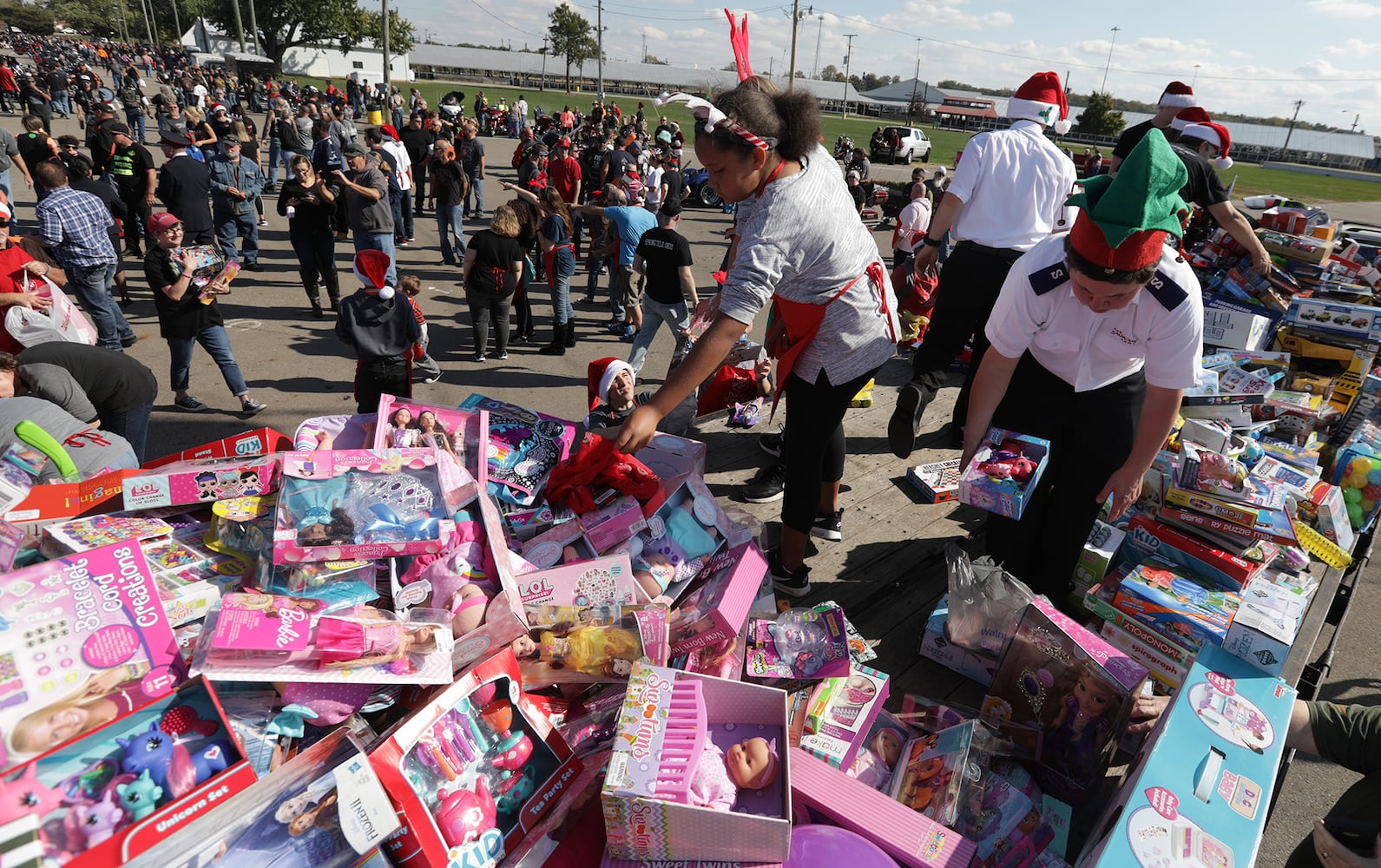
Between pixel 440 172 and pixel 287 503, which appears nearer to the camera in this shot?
pixel 287 503

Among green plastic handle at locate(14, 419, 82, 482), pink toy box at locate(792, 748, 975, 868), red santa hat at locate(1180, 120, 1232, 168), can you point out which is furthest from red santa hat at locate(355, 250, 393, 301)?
red santa hat at locate(1180, 120, 1232, 168)

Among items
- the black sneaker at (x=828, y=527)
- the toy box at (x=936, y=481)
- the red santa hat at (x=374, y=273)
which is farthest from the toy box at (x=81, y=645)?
the toy box at (x=936, y=481)

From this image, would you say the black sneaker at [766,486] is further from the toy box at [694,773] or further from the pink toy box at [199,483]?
the pink toy box at [199,483]

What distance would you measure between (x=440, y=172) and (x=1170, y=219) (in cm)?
917

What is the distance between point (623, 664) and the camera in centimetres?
235

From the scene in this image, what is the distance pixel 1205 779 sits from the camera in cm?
186

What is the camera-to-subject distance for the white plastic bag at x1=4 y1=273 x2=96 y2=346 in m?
3.93

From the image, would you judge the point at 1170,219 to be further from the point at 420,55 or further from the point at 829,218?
the point at 420,55

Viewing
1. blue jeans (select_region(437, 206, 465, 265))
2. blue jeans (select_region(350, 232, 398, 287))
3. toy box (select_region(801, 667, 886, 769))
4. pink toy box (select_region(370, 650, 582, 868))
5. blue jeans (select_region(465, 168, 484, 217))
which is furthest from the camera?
blue jeans (select_region(465, 168, 484, 217))

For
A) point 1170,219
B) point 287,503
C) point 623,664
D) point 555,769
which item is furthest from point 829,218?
point 287,503

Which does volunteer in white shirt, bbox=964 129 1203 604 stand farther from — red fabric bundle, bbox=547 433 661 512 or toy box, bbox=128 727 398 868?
toy box, bbox=128 727 398 868

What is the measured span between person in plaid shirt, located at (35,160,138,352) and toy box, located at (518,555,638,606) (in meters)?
5.57

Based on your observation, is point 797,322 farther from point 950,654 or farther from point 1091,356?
point 950,654

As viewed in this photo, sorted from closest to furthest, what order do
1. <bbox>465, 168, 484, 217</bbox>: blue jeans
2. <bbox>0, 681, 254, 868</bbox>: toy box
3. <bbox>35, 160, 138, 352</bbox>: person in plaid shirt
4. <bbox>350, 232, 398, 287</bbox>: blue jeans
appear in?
<bbox>0, 681, 254, 868</bbox>: toy box
<bbox>35, 160, 138, 352</bbox>: person in plaid shirt
<bbox>350, 232, 398, 287</bbox>: blue jeans
<bbox>465, 168, 484, 217</bbox>: blue jeans
